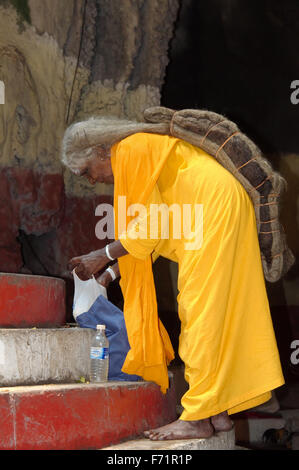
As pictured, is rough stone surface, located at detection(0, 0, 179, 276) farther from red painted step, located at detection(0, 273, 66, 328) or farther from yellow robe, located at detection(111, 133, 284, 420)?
yellow robe, located at detection(111, 133, 284, 420)

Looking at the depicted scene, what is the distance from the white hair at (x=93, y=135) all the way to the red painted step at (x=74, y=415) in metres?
0.89

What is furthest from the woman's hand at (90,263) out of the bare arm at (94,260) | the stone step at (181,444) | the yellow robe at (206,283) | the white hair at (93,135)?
the stone step at (181,444)

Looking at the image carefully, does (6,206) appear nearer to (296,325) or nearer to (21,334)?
(21,334)

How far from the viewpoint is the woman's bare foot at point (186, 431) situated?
2150 millimetres

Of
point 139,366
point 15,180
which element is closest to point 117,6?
point 15,180

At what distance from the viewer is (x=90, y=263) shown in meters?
2.42

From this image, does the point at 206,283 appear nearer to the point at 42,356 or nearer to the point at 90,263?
the point at 90,263

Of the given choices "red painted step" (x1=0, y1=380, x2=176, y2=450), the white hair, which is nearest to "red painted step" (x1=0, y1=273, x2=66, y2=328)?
"red painted step" (x1=0, y1=380, x2=176, y2=450)

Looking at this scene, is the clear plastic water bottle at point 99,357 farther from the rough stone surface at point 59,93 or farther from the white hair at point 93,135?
the rough stone surface at point 59,93

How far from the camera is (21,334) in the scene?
7.33ft

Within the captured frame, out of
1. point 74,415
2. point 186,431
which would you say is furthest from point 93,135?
point 186,431

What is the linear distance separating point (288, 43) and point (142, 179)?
4.66m

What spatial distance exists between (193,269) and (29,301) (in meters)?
0.70

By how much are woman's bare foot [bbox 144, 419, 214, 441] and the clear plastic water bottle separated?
1.12ft
